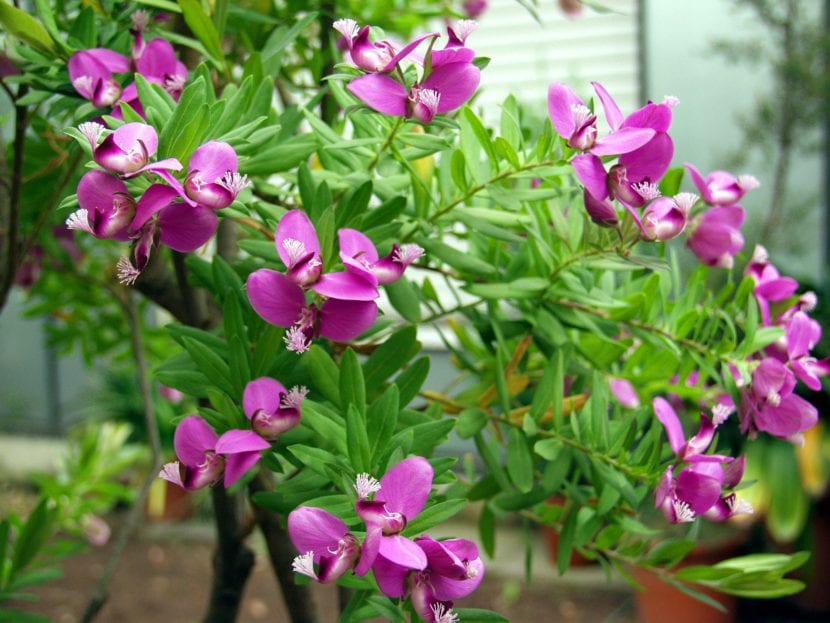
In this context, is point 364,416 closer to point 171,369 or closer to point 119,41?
point 171,369

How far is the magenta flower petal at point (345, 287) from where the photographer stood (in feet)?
1.13

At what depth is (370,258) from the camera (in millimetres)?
372

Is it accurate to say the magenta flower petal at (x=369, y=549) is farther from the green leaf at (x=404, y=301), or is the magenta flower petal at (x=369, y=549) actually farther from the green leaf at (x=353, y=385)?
the green leaf at (x=404, y=301)

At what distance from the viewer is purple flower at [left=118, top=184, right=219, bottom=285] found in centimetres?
33

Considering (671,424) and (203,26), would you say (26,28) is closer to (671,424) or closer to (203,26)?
(203,26)

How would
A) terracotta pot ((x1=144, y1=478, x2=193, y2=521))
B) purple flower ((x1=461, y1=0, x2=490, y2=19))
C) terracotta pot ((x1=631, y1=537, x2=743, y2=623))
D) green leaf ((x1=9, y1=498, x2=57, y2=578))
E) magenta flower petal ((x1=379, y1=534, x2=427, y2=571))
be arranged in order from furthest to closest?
terracotta pot ((x1=144, y1=478, x2=193, y2=521)) → terracotta pot ((x1=631, y1=537, x2=743, y2=623)) → purple flower ((x1=461, y1=0, x2=490, y2=19)) → green leaf ((x1=9, y1=498, x2=57, y2=578)) → magenta flower petal ((x1=379, y1=534, x2=427, y2=571))

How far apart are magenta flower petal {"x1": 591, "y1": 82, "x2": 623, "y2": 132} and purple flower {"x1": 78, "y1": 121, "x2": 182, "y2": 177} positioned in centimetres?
17

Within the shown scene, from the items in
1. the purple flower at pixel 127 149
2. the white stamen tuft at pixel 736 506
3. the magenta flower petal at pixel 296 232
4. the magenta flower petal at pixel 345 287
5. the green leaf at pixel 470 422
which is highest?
the purple flower at pixel 127 149

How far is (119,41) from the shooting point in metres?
0.47

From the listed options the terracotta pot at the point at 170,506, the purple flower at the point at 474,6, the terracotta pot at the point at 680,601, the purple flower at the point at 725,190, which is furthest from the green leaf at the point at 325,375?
the terracotta pot at the point at 170,506

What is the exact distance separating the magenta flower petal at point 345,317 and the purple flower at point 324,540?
0.23 feet

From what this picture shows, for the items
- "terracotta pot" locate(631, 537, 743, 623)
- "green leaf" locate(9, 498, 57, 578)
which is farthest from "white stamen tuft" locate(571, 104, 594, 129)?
"terracotta pot" locate(631, 537, 743, 623)

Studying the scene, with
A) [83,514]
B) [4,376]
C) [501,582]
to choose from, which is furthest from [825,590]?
[4,376]

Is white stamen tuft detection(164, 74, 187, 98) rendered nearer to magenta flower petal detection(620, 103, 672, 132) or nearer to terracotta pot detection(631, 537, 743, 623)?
magenta flower petal detection(620, 103, 672, 132)
